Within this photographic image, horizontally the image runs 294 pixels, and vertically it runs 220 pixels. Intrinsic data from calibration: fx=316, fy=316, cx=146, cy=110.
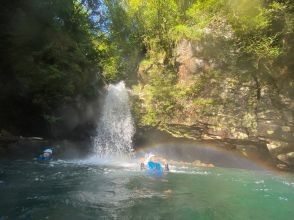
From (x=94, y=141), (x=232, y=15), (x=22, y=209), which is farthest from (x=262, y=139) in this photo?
(x=22, y=209)

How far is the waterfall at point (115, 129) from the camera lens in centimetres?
2408

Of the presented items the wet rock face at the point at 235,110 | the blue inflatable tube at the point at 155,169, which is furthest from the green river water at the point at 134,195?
the wet rock face at the point at 235,110

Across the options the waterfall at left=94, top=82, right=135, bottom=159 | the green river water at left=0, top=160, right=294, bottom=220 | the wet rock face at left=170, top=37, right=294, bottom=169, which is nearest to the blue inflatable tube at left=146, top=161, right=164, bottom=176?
the green river water at left=0, top=160, right=294, bottom=220

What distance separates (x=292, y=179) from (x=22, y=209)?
1359cm

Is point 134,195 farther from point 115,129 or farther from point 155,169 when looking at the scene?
point 115,129

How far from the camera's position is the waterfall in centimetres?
2408

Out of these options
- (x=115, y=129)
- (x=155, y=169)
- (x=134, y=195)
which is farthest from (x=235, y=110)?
(x=134, y=195)

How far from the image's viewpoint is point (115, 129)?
24531 mm

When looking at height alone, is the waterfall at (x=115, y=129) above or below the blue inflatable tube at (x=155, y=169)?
above

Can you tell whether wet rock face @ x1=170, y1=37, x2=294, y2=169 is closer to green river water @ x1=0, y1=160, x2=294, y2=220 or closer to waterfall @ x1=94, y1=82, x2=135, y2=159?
green river water @ x1=0, y1=160, x2=294, y2=220

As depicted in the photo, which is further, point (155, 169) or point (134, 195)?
point (155, 169)

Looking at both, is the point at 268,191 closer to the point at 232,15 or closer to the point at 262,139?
the point at 262,139

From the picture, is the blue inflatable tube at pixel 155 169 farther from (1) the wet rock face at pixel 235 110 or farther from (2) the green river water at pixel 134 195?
(1) the wet rock face at pixel 235 110

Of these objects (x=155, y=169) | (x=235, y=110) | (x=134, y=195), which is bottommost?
(x=134, y=195)
